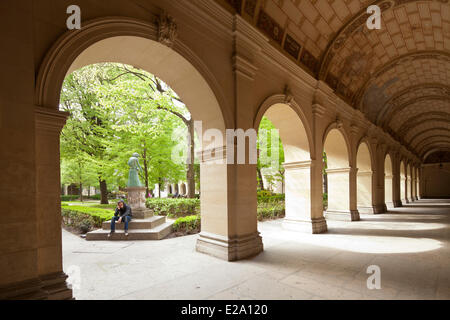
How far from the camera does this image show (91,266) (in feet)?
17.3

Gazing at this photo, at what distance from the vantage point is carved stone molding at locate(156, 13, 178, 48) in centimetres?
456

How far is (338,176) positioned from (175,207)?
799 centimetres

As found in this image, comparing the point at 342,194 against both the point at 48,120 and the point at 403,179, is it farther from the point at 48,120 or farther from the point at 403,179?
the point at 403,179

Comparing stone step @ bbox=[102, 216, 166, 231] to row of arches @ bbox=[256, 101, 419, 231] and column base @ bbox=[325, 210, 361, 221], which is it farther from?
column base @ bbox=[325, 210, 361, 221]

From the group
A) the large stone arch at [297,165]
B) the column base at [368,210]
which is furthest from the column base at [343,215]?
the column base at [368,210]

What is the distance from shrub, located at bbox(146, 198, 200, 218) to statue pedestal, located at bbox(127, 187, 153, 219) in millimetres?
2668

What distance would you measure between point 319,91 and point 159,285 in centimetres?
831

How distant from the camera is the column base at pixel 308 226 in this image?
8.76 metres

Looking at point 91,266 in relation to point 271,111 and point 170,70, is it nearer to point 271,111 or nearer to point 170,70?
point 170,70

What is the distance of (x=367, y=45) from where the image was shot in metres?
10.8

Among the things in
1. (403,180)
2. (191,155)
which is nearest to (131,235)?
(191,155)

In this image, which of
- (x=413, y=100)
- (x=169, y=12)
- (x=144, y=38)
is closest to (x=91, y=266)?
(x=144, y=38)
